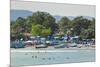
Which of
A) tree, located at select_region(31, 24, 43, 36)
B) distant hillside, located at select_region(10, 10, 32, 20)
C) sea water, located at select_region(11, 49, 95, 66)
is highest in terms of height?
distant hillside, located at select_region(10, 10, 32, 20)

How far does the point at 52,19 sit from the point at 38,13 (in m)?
0.19

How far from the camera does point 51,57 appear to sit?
2670 mm

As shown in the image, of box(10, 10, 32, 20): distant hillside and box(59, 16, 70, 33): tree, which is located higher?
box(10, 10, 32, 20): distant hillside

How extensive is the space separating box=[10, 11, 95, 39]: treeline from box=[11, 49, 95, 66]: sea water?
0.69ft

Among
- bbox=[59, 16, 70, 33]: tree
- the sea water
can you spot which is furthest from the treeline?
the sea water

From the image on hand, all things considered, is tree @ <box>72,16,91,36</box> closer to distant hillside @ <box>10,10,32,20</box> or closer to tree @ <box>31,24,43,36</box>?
tree @ <box>31,24,43,36</box>

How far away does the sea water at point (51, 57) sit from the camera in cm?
253

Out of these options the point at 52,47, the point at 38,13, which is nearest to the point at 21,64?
the point at 52,47

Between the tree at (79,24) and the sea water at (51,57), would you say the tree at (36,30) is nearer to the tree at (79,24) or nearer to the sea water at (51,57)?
the sea water at (51,57)

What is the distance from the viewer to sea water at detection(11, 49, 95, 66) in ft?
8.29

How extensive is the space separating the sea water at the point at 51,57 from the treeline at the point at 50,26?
0.21m

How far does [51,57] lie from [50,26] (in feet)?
1.24

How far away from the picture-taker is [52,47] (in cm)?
269

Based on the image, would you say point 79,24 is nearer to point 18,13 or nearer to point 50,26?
point 50,26
